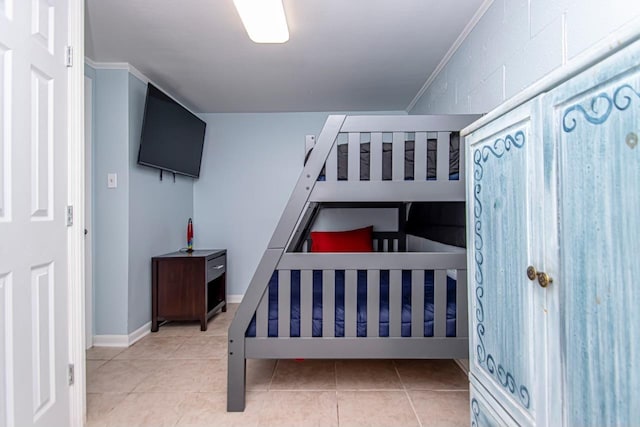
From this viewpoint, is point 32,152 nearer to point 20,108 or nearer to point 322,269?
point 20,108

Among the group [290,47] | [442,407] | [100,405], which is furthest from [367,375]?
[290,47]

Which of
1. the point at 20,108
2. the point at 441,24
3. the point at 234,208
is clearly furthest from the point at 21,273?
the point at 234,208

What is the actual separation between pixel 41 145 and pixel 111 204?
4.67 ft

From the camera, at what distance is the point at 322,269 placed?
1.66m

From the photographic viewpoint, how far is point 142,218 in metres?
2.82

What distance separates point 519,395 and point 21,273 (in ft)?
5.48

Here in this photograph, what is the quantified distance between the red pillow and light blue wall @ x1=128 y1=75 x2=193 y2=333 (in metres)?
1.45

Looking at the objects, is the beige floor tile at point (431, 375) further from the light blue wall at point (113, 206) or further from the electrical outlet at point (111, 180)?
the electrical outlet at point (111, 180)

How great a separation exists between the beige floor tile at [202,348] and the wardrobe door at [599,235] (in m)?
2.17

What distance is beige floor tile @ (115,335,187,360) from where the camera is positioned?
238 cm

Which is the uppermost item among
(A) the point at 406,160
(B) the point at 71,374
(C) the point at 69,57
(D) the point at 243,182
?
(C) the point at 69,57

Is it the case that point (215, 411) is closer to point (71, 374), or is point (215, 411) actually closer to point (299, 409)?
point (299, 409)

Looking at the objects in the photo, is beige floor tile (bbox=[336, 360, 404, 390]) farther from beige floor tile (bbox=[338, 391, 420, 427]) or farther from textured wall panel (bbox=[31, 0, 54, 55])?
textured wall panel (bbox=[31, 0, 54, 55])

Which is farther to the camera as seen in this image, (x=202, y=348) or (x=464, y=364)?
(x=202, y=348)
